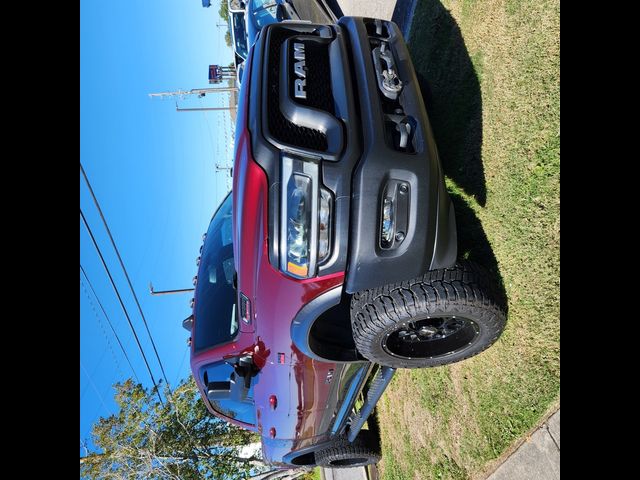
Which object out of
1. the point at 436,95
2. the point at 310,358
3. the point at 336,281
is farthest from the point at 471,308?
the point at 436,95

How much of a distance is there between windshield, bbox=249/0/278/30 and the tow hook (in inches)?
128

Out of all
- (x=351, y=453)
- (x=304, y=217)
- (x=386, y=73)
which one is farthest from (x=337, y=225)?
(x=351, y=453)

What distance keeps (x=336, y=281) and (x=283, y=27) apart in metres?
1.83

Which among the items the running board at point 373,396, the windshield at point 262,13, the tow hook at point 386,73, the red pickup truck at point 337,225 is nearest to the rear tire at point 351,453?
the running board at point 373,396

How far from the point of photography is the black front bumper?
240cm

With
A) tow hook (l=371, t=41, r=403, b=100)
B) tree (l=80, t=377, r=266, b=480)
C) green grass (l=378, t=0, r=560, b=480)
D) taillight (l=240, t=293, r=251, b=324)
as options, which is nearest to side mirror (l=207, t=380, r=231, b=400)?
taillight (l=240, t=293, r=251, b=324)

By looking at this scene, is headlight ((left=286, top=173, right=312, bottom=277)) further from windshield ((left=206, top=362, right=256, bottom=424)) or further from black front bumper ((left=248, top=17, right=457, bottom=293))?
windshield ((left=206, top=362, right=256, bottom=424))

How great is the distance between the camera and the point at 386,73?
2.73 metres

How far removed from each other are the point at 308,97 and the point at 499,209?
69.5 inches

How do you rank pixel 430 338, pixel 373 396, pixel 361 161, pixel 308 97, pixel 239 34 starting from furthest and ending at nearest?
1. pixel 239 34
2. pixel 373 396
3. pixel 430 338
4. pixel 308 97
5. pixel 361 161

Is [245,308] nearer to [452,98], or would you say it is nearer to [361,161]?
[361,161]

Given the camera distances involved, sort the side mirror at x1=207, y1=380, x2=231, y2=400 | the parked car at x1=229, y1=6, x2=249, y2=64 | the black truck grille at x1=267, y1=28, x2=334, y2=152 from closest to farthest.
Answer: the black truck grille at x1=267, y1=28, x2=334, y2=152 < the side mirror at x1=207, y1=380, x2=231, y2=400 < the parked car at x1=229, y1=6, x2=249, y2=64
